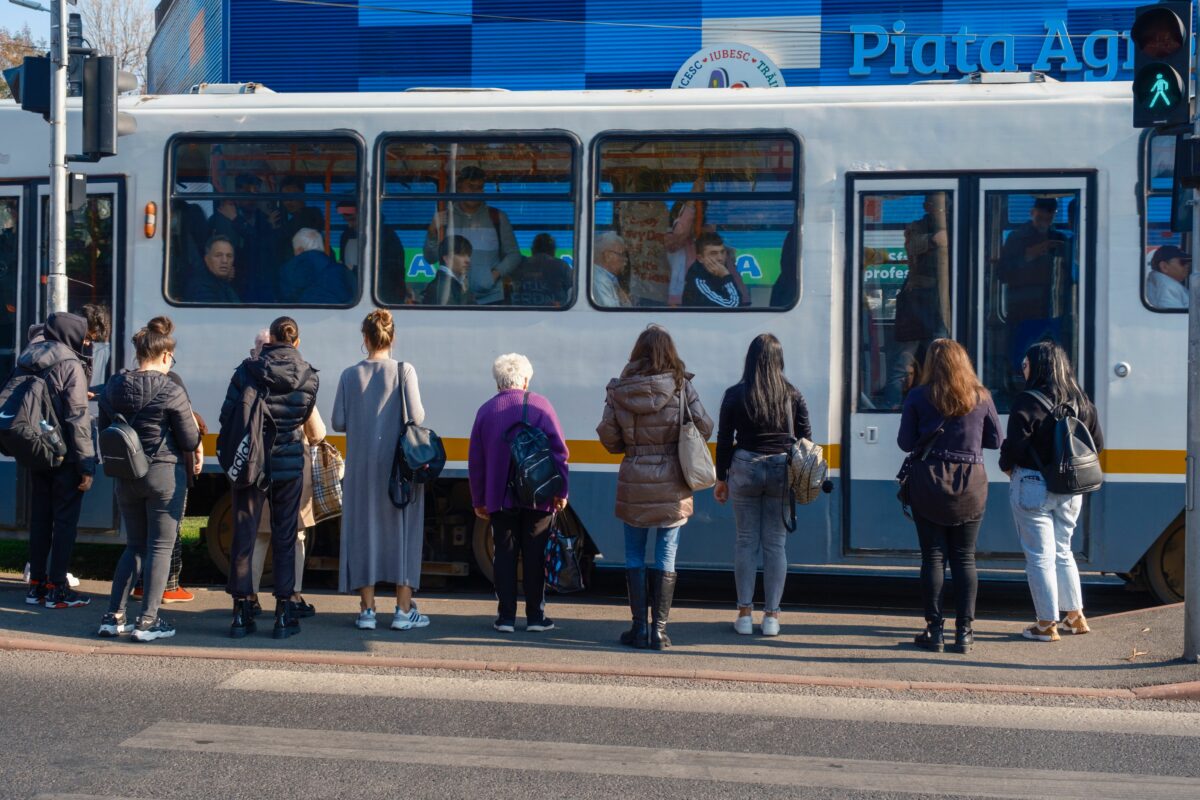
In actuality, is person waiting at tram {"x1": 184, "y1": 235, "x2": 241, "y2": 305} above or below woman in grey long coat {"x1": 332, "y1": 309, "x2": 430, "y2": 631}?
above

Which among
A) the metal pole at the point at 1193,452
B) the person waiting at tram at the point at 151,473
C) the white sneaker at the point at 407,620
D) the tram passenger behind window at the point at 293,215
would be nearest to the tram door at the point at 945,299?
the metal pole at the point at 1193,452

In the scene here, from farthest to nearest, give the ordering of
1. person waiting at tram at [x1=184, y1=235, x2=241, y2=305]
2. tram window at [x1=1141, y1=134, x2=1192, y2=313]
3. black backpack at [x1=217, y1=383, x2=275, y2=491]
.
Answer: person waiting at tram at [x1=184, y1=235, x2=241, y2=305] → tram window at [x1=1141, y1=134, x2=1192, y2=313] → black backpack at [x1=217, y1=383, x2=275, y2=491]

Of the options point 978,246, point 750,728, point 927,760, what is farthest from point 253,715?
point 978,246

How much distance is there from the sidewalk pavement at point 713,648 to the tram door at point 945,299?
2.53 ft

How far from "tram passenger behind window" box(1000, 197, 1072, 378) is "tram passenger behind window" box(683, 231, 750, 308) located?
5.58 ft

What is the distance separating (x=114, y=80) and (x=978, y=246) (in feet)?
19.2

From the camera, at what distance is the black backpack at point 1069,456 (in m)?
7.51

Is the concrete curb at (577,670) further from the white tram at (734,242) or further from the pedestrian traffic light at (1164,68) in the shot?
the pedestrian traffic light at (1164,68)

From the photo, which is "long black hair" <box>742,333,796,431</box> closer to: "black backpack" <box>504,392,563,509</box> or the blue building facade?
"black backpack" <box>504,392,563,509</box>

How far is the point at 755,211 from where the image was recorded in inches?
342

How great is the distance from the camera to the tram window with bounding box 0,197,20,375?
9.45 meters

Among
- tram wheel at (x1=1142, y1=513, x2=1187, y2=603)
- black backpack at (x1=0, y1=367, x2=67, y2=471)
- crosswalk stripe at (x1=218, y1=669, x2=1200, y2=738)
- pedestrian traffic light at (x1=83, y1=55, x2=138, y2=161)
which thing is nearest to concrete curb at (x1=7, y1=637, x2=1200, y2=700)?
crosswalk stripe at (x1=218, y1=669, x2=1200, y2=738)

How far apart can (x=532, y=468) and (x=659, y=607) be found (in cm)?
107

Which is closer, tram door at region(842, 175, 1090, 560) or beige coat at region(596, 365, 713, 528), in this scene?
beige coat at region(596, 365, 713, 528)
